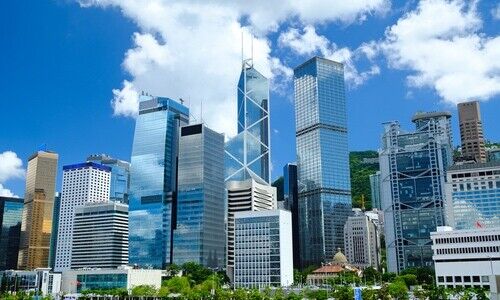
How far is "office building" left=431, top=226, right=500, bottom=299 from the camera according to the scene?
387 feet

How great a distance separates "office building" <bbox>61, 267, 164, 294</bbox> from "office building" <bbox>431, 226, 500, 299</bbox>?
72.8 m

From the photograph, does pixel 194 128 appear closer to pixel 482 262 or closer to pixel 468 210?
pixel 468 210

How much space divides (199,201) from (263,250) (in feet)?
118

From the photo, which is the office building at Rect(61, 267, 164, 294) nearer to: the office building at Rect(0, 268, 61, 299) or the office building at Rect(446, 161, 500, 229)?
the office building at Rect(0, 268, 61, 299)

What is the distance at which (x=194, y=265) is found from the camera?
166 metres

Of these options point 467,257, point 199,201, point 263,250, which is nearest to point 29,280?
point 199,201

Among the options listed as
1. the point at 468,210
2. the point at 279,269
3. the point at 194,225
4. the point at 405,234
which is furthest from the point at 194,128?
the point at 468,210

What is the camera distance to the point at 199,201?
614 feet

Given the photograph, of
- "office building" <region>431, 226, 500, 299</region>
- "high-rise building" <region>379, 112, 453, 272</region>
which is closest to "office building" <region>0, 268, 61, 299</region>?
"office building" <region>431, 226, 500, 299</region>

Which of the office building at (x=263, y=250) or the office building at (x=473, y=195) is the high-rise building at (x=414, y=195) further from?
the office building at (x=263, y=250)

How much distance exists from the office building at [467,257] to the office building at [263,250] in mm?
47016

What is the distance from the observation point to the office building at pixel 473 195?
161 meters

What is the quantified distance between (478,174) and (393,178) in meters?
34.9

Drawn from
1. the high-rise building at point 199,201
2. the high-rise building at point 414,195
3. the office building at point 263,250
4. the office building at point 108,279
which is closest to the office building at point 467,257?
the office building at point 263,250
